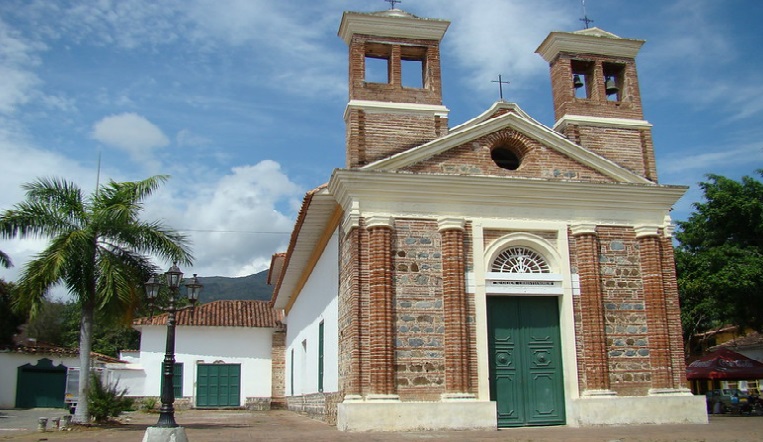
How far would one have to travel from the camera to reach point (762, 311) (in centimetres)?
1759

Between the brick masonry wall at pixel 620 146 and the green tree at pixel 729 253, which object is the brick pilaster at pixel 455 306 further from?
the green tree at pixel 729 253

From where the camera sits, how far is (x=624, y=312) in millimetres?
13281

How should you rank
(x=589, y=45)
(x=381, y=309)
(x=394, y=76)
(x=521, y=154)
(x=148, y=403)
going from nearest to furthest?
(x=381, y=309) < (x=521, y=154) < (x=394, y=76) < (x=589, y=45) < (x=148, y=403)

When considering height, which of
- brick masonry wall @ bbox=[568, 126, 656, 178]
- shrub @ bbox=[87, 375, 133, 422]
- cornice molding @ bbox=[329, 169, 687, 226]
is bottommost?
shrub @ bbox=[87, 375, 133, 422]

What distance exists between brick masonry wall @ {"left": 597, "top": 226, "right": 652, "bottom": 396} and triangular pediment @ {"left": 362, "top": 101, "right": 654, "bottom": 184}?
1.23m

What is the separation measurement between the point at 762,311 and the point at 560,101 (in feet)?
26.2

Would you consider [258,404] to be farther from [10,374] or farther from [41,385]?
[10,374]

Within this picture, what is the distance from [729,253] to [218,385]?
1835 centimetres

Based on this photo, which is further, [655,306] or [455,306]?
[655,306]

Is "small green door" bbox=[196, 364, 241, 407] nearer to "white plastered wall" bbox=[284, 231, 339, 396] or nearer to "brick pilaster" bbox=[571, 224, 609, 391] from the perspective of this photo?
"white plastered wall" bbox=[284, 231, 339, 396]

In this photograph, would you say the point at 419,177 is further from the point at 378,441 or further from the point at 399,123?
the point at 378,441

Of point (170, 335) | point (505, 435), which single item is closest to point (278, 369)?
point (170, 335)

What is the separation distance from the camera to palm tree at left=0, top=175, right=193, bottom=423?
14016 mm

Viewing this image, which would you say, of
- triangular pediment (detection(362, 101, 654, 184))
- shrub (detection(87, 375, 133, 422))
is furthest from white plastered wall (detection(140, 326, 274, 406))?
triangular pediment (detection(362, 101, 654, 184))
